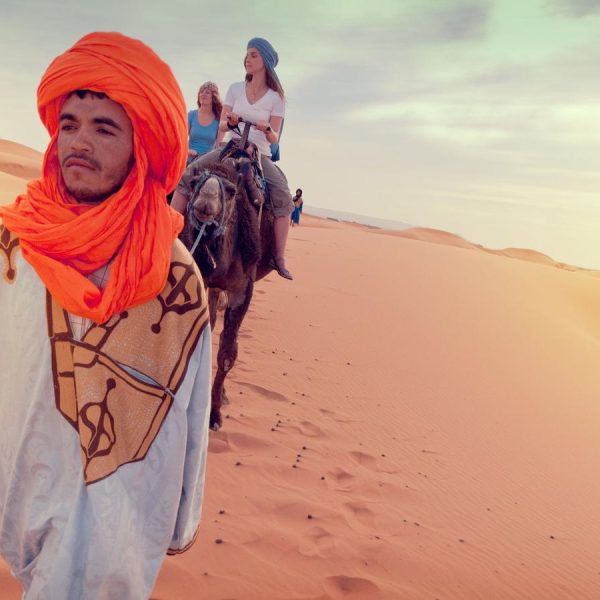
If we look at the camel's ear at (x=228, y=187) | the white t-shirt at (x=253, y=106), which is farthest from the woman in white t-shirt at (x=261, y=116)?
the camel's ear at (x=228, y=187)

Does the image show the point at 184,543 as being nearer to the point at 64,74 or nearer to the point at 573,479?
the point at 64,74

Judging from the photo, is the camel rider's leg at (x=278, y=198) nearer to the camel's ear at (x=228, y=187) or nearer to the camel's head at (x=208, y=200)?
the camel's ear at (x=228, y=187)

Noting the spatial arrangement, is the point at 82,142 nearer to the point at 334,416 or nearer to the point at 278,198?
the point at 278,198

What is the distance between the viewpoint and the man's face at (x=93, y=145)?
1478 mm

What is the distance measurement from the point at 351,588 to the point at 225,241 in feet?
8.88

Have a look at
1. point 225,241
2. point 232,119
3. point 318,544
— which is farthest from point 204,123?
point 318,544

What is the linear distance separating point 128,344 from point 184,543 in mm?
710

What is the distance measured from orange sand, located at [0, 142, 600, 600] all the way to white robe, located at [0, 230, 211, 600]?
53.8 inches

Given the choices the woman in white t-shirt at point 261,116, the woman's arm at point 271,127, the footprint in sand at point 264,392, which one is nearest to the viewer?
the woman in white t-shirt at point 261,116

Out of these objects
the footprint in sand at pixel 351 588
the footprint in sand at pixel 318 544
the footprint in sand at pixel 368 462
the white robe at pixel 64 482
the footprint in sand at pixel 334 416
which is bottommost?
the footprint in sand at pixel 351 588

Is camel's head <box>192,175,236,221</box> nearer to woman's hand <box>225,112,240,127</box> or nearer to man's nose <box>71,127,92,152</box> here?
woman's hand <box>225,112,240,127</box>

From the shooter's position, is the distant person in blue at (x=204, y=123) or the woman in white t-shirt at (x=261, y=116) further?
the distant person in blue at (x=204, y=123)

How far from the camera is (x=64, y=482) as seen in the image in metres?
1.58

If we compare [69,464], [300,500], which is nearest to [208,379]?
[69,464]
